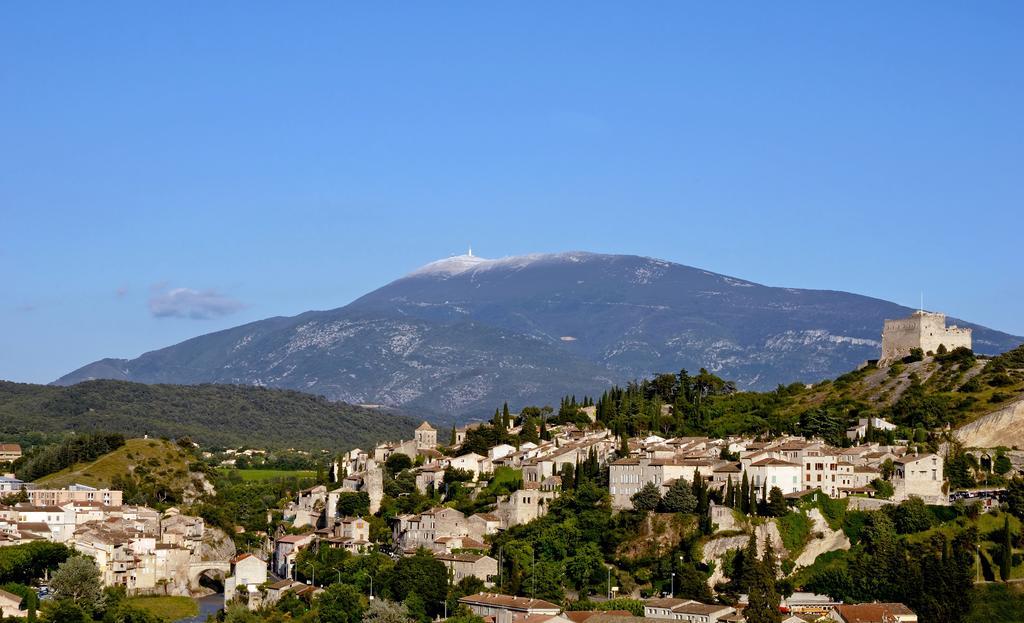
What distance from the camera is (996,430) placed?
8319 cm

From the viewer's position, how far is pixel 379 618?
218ft

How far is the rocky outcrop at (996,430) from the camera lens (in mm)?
82688

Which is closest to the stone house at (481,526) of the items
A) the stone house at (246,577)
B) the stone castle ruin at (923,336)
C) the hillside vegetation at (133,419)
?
the stone house at (246,577)

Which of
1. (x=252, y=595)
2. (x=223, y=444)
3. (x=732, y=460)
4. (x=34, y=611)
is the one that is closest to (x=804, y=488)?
(x=732, y=460)

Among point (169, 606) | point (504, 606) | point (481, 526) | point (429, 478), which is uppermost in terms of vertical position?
point (429, 478)

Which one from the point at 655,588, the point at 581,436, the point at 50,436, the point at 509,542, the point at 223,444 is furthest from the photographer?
the point at 223,444

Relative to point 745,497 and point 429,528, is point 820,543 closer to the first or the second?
point 745,497

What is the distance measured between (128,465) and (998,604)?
64567 mm

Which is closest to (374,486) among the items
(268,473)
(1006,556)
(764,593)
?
(764,593)

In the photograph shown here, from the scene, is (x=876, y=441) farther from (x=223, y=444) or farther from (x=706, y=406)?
(x=223, y=444)

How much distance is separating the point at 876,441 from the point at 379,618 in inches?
1227

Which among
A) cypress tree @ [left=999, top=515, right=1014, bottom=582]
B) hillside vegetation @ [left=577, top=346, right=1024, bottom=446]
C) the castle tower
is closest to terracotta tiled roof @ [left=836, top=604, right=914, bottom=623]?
cypress tree @ [left=999, top=515, right=1014, bottom=582]

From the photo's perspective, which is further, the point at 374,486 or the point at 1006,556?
the point at 374,486

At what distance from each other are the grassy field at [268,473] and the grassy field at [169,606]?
37032 mm
